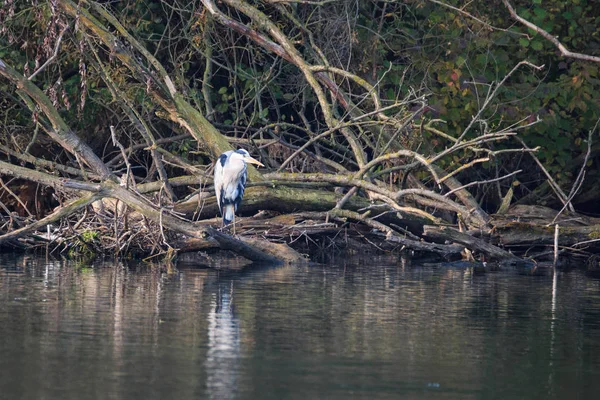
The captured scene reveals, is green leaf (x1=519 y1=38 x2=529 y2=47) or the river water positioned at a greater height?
green leaf (x1=519 y1=38 x2=529 y2=47)

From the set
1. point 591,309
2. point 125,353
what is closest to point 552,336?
point 591,309

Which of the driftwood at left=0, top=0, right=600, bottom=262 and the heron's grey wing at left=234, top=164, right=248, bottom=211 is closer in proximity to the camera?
the driftwood at left=0, top=0, right=600, bottom=262

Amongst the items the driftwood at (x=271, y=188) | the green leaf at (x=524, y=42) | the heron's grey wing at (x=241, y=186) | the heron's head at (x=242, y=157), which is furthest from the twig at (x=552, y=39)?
the heron's grey wing at (x=241, y=186)

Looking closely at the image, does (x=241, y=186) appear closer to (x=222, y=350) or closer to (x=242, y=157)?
(x=242, y=157)

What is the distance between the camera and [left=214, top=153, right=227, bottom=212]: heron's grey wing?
1166 centimetres

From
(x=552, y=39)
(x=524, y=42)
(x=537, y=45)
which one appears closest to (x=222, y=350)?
(x=552, y=39)

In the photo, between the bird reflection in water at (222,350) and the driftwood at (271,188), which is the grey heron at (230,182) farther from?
the bird reflection in water at (222,350)

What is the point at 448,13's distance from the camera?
13.7 meters

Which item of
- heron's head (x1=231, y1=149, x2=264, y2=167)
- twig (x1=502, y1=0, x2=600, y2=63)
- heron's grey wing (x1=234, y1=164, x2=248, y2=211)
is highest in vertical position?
twig (x1=502, y1=0, x2=600, y2=63)

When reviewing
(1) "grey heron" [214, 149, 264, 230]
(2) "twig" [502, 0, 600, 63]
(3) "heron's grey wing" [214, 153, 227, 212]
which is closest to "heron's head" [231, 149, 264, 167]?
(1) "grey heron" [214, 149, 264, 230]

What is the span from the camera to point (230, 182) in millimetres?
11625

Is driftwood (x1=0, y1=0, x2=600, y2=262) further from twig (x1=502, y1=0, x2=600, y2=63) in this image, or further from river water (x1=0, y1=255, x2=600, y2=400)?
river water (x1=0, y1=255, x2=600, y2=400)

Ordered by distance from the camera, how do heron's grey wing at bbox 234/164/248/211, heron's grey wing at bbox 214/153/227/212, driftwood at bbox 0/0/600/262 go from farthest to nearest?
heron's grey wing at bbox 234/164/248/211 → heron's grey wing at bbox 214/153/227/212 → driftwood at bbox 0/0/600/262

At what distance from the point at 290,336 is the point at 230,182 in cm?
520
